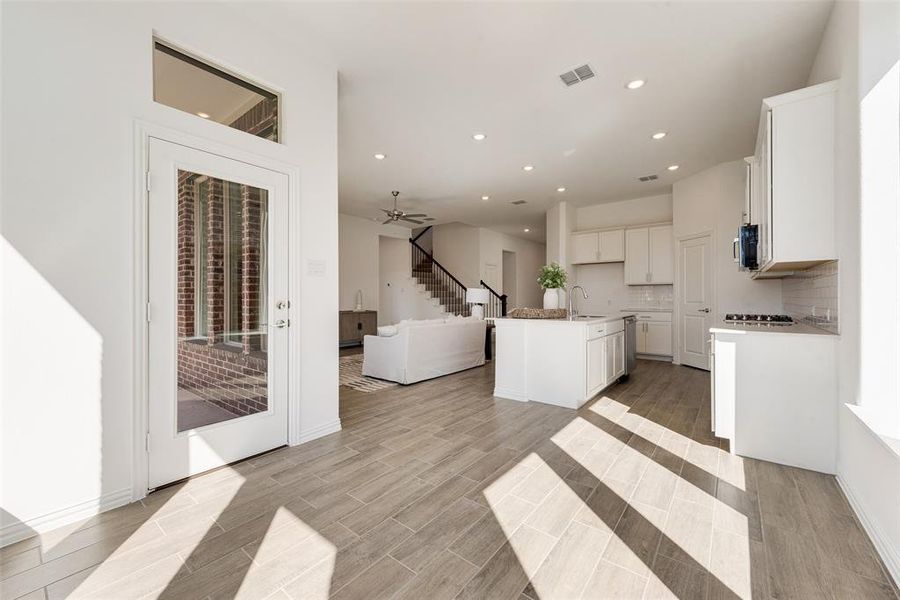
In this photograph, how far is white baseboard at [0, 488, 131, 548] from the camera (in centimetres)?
173

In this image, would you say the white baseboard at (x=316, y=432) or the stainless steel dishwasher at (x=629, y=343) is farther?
the stainless steel dishwasher at (x=629, y=343)

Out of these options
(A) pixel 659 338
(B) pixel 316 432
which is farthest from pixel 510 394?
(A) pixel 659 338

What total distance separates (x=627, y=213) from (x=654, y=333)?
2.44 metres

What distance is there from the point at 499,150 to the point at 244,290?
12.7 ft

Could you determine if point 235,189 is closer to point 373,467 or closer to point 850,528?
point 373,467

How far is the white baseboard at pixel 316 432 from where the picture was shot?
9.45ft

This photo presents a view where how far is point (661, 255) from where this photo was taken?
6.90m

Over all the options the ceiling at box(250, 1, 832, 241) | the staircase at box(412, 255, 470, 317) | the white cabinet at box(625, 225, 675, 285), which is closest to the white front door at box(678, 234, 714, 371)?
the white cabinet at box(625, 225, 675, 285)

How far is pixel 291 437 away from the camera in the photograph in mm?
2838

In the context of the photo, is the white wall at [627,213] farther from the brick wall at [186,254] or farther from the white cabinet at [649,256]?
the brick wall at [186,254]

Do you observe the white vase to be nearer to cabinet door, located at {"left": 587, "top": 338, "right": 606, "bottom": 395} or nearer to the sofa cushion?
cabinet door, located at {"left": 587, "top": 338, "right": 606, "bottom": 395}

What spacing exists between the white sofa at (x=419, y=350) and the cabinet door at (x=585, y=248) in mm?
3233

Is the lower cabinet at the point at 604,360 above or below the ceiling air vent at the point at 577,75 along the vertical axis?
below

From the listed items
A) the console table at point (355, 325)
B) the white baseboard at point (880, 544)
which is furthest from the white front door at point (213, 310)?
the console table at point (355, 325)
